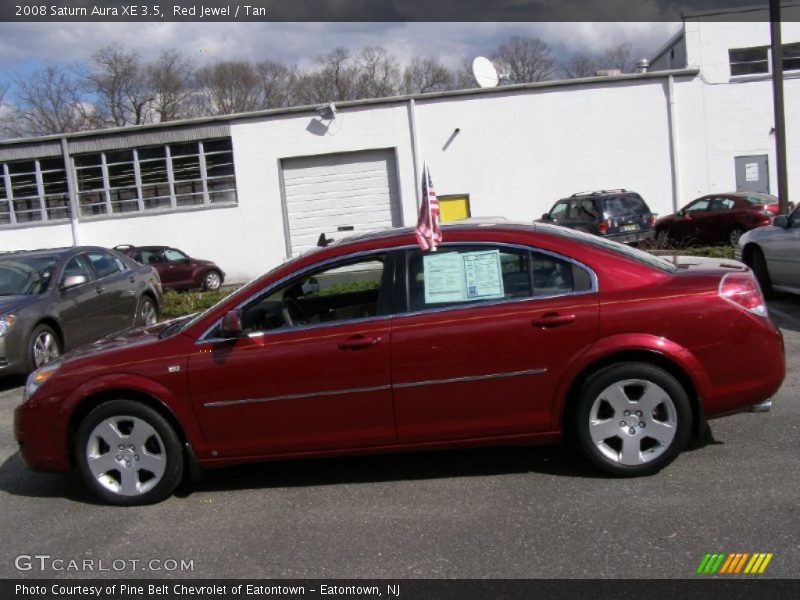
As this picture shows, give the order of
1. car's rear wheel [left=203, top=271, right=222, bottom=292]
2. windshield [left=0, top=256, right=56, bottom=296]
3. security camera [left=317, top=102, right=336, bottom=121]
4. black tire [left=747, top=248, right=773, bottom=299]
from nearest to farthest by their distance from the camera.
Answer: windshield [left=0, top=256, right=56, bottom=296] → black tire [left=747, top=248, right=773, bottom=299] → car's rear wheel [left=203, top=271, right=222, bottom=292] → security camera [left=317, top=102, right=336, bottom=121]

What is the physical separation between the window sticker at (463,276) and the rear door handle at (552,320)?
0.27m

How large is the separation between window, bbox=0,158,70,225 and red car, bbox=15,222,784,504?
23.6 m

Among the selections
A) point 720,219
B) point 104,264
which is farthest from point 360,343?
point 720,219

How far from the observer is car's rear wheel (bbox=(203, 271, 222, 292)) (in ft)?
74.6

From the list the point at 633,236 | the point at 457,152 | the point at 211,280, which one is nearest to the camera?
the point at 633,236

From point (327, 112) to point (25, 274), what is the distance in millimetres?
16034

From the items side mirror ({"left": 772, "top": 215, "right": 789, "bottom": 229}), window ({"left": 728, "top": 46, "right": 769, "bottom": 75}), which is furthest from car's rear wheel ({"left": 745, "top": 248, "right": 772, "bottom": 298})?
window ({"left": 728, "top": 46, "right": 769, "bottom": 75})

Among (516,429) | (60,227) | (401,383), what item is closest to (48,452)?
(401,383)

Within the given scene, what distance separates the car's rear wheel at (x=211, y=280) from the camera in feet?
74.6

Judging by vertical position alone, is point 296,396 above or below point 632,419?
above

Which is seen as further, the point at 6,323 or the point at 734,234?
the point at 734,234

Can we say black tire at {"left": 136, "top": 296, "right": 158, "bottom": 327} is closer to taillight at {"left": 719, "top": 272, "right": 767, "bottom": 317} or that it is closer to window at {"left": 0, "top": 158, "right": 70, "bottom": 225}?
taillight at {"left": 719, "top": 272, "right": 767, "bottom": 317}

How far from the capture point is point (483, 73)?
25.4 meters

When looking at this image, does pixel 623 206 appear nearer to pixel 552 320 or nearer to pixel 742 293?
pixel 742 293
